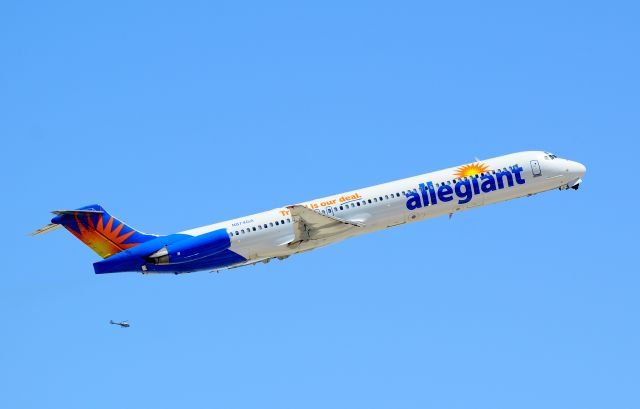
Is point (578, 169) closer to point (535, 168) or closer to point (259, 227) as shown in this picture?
point (535, 168)

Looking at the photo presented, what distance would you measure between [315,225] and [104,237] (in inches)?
585

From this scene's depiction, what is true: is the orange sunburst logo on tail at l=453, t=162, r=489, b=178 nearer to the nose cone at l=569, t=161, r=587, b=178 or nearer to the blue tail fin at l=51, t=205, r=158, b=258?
the nose cone at l=569, t=161, r=587, b=178

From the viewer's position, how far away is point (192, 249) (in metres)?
70.7

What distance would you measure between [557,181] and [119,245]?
108ft

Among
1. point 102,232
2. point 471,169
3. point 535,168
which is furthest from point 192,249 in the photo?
point 535,168

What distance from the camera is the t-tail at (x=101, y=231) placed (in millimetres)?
71250

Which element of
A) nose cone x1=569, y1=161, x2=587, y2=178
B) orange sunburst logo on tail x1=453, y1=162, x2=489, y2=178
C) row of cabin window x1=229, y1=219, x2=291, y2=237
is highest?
orange sunburst logo on tail x1=453, y1=162, x2=489, y2=178

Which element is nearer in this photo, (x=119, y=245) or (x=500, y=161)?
(x=119, y=245)

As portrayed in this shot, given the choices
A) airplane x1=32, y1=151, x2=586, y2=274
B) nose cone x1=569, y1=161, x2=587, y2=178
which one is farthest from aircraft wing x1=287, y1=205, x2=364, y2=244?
nose cone x1=569, y1=161, x2=587, y2=178

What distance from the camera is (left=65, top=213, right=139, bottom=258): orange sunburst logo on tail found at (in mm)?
71625

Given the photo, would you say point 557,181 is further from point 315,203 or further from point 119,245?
point 119,245

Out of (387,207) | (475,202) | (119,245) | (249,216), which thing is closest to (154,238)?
(119,245)

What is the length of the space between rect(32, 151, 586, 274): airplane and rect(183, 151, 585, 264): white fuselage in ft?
0.23

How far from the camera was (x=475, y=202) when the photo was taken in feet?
248
